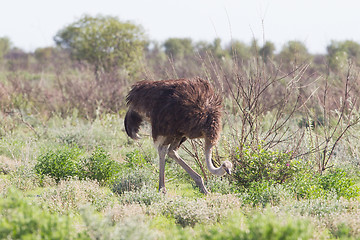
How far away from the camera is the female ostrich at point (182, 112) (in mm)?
6027

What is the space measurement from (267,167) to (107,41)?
14653 mm

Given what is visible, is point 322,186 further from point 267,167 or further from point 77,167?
point 77,167

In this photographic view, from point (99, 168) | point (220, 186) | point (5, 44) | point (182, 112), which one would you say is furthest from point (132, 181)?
point (5, 44)

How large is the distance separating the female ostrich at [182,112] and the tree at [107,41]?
12.5m

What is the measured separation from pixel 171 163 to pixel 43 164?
2.67 meters

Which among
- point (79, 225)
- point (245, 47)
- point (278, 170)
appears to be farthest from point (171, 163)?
point (245, 47)

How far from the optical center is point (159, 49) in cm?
4622

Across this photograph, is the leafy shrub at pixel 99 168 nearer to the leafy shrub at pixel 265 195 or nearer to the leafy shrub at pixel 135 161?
the leafy shrub at pixel 135 161

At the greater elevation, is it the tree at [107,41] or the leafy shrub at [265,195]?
the tree at [107,41]

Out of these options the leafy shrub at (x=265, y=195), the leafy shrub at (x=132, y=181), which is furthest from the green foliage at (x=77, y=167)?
the leafy shrub at (x=265, y=195)

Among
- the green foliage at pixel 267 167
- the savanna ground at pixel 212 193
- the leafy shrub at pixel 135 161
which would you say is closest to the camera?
the savanna ground at pixel 212 193

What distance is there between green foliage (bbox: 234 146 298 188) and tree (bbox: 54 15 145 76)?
12902 mm

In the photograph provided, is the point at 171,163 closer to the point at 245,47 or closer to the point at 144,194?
the point at 144,194

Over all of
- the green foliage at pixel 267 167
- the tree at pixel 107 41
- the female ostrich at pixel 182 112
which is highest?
the tree at pixel 107 41
